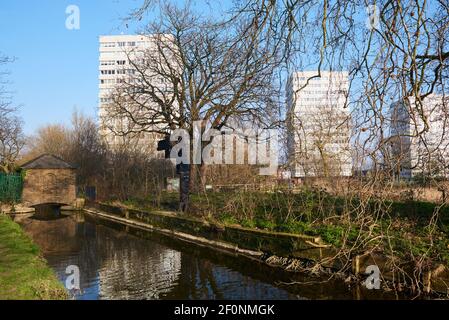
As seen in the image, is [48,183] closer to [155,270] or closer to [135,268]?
[135,268]

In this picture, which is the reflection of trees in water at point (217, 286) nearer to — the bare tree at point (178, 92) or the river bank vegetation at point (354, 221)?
the river bank vegetation at point (354, 221)

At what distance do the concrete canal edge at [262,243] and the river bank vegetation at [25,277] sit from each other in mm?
4711

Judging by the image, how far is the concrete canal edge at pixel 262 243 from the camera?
893 cm

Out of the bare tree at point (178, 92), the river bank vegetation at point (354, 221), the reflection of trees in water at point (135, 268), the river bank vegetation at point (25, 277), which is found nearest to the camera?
the river bank vegetation at point (354, 221)

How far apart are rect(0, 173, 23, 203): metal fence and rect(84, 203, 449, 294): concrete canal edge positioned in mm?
12463

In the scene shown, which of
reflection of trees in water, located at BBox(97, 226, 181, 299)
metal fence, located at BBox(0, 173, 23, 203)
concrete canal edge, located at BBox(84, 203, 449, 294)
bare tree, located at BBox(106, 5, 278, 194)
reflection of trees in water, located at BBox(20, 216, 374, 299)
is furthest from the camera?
metal fence, located at BBox(0, 173, 23, 203)

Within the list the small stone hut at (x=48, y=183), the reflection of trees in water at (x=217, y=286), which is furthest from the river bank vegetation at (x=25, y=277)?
the small stone hut at (x=48, y=183)

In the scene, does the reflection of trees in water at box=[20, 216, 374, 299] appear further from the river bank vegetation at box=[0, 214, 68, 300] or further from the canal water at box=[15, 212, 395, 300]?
the river bank vegetation at box=[0, 214, 68, 300]

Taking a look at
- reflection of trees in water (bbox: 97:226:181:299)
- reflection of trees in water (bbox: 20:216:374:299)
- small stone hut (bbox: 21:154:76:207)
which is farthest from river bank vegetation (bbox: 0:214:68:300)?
small stone hut (bbox: 21:154:76:207)

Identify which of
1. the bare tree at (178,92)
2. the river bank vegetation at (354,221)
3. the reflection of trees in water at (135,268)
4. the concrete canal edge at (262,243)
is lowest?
the reflection of trees in water at (135,268)

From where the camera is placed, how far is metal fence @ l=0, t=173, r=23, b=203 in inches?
1157

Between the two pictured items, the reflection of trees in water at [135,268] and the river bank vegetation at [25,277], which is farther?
the reflection of trees in water at [135,268]

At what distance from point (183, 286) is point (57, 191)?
977 inches
